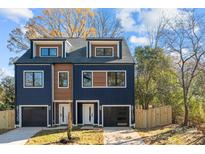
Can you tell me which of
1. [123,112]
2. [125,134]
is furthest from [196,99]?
[125,134]

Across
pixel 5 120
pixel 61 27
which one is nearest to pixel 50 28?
pixel 61 27

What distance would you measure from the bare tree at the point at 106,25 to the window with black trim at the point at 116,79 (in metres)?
10.2

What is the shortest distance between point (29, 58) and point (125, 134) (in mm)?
9277

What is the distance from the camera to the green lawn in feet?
44.9

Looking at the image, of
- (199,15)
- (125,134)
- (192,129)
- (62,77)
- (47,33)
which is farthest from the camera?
(47,33)

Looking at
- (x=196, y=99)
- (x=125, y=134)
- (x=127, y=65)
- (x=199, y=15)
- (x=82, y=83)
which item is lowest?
(x=125, y=134)

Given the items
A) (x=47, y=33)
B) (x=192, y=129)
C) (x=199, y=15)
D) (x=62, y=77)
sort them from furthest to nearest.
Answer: (x=47, y=33)
(x=62, y=77)
(x=199, y=15)
(x=192, y=129)

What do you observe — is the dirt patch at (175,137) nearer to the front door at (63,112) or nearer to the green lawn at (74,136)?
the green lawn at (74,136)

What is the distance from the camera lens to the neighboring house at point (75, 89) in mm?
19703

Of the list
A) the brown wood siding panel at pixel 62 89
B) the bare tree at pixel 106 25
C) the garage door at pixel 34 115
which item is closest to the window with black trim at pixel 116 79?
the brown wood siding panel at pixel 62 89

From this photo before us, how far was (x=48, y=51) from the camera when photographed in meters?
20.6

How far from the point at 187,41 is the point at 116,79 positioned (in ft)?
19.1

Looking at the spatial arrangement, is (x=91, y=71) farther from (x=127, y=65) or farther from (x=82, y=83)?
(x=127, y=65)

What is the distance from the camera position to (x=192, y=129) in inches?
682
